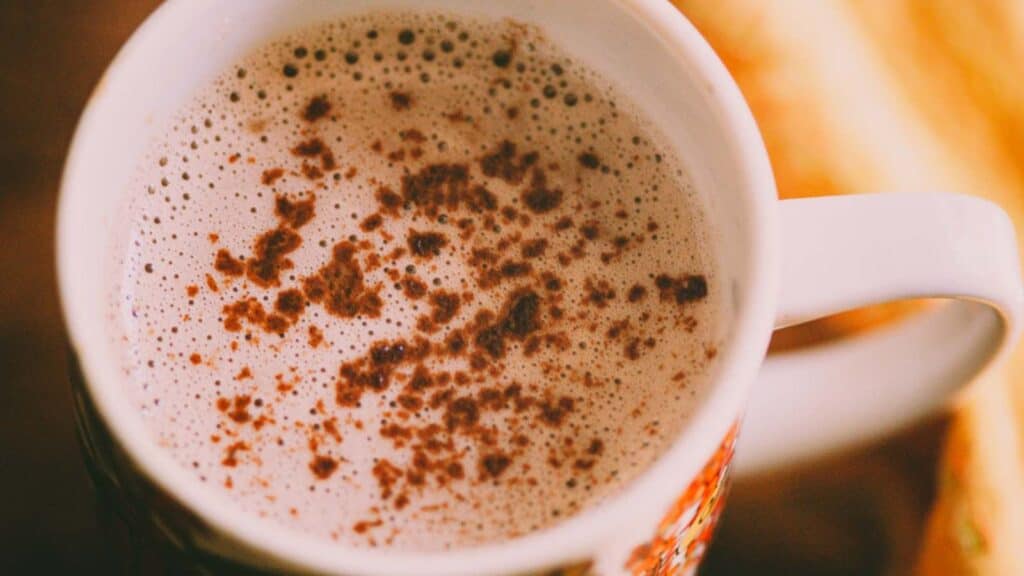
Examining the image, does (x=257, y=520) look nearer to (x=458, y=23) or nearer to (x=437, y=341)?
(x=437, y=341)

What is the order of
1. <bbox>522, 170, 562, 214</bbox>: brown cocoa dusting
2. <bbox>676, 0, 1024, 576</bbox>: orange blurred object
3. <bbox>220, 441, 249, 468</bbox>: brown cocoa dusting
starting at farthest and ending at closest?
<bbox>676, 0, 1024, 576</bbox>: orange blurred object < <bbox>522, 170, 562, 214</bbox>: brown cocoa dusting < <bbox>220, 441, 249, 468</bbox>: brown cocoa dusting

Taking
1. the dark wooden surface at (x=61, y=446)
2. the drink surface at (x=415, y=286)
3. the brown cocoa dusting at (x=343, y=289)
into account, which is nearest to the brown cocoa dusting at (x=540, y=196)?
the drink surface at (x=415, y=286)

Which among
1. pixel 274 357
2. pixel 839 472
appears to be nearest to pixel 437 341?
pixel 274 357

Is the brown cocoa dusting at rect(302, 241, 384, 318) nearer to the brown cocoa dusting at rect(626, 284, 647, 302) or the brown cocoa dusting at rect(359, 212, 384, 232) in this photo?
the brown cocoa dusting at rect(359, 212, 384, 232)

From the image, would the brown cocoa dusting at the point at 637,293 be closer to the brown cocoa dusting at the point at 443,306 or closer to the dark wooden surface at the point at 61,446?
the brown cocoa dusting at the point at 443,306

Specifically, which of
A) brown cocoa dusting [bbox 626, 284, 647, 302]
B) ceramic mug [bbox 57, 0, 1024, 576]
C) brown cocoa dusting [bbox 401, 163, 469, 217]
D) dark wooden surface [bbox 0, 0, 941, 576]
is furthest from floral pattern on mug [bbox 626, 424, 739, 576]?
dark wooden surface [bbox 0, 0, 941, 576]

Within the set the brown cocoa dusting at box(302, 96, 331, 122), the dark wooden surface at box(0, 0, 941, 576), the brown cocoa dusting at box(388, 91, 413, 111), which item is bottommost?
the dark wooden surface at box(0, 0, 941, 576)

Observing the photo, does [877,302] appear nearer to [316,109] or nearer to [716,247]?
[716,247]

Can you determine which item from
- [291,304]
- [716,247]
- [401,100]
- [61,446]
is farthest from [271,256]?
[61,446]
